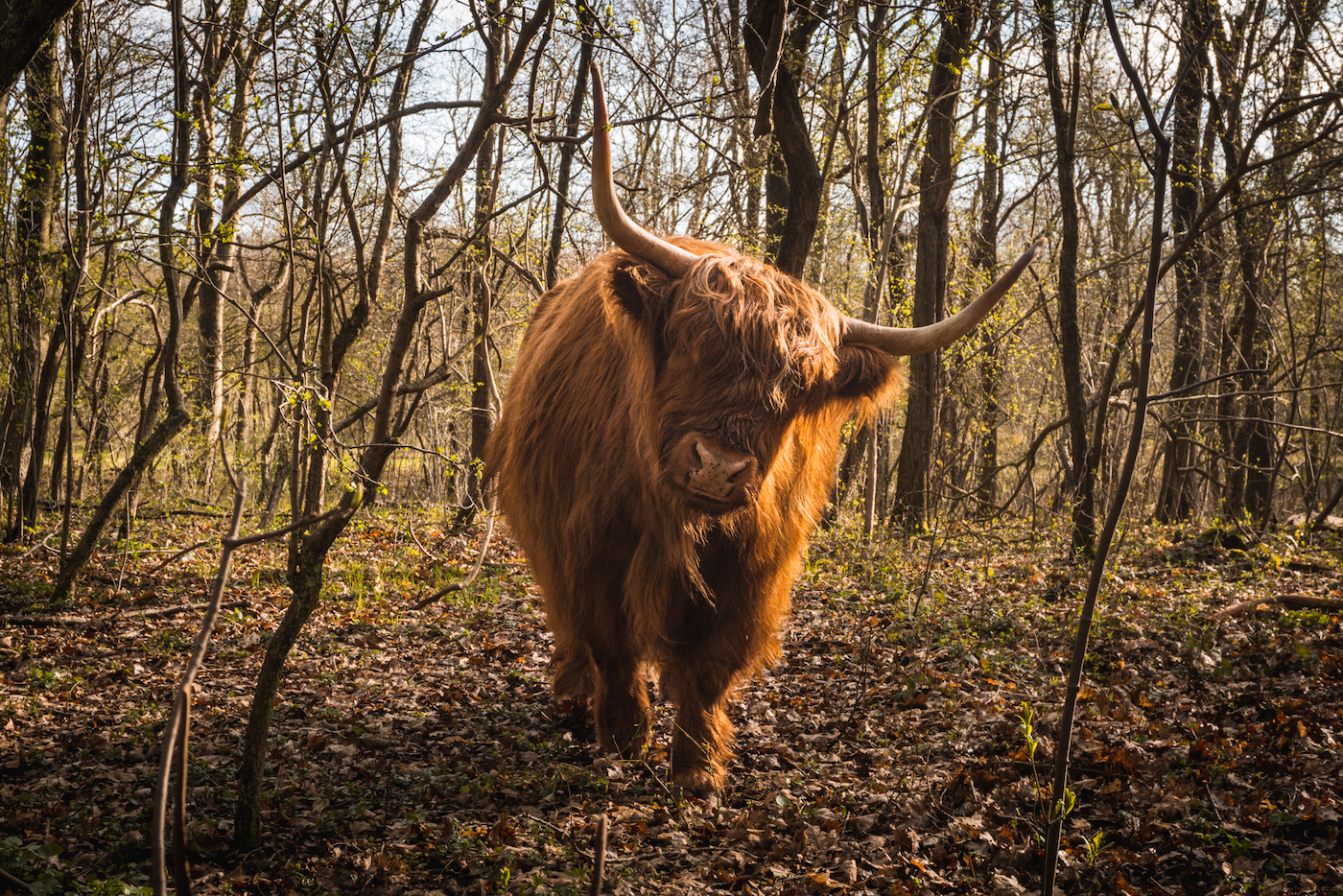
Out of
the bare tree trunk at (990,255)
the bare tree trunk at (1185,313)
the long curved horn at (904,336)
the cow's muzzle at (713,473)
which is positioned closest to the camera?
the cow's muzzle at (713,473)

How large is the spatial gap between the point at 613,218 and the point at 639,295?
0.33m

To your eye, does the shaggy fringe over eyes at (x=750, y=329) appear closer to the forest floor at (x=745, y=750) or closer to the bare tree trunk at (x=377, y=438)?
the bare tree trunk at (x=377, y=438)

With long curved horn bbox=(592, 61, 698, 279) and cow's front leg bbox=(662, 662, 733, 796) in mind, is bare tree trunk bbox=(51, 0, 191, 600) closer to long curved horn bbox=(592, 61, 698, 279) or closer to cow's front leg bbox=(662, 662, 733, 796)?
long curved horn bbox=(592, 61, 698, 279)

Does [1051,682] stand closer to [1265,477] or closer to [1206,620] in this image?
[1206,620]

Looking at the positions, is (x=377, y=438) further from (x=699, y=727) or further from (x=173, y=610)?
(x=173, y=610)

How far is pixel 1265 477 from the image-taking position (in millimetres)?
9102

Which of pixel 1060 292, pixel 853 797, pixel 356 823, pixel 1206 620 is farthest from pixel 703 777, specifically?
pixel 1060 292

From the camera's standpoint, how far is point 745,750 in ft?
13.2

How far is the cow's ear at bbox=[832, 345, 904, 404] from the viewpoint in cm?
372

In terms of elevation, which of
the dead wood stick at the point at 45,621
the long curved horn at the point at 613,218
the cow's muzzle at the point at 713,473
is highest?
the long curved horn at the point at 613,218

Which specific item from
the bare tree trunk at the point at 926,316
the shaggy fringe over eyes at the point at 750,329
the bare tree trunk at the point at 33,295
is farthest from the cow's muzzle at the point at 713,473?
the bare tree trunk at the point at 926,316

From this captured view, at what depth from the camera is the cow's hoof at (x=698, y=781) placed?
3.52 metres

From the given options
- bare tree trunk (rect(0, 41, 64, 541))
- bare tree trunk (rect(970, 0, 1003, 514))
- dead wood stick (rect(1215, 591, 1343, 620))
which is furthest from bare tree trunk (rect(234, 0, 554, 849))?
dead wood stick (rect(1215, 591, 1343, 620))

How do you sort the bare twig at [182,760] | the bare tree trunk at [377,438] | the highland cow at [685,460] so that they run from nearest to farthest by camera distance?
the bare twig at [182,760] → the bare tree trunk at [377,438] → the highland cow at [685,460]
